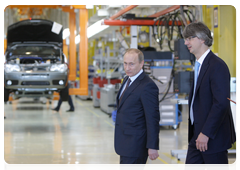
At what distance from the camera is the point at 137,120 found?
2.62m

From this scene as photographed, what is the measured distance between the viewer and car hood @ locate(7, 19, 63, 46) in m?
8.62

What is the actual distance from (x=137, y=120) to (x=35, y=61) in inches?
252

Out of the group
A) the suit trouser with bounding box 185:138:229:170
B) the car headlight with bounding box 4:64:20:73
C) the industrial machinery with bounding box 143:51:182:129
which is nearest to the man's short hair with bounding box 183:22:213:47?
the suit trouser with bounding box 185:138:229:170

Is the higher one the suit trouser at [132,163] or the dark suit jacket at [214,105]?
the dark suit jacket at [214,105]

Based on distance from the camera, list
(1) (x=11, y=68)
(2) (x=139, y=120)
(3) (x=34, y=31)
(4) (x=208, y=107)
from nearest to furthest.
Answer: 1. (4) (x=208, y=107)
2. (2) (x=139, y=120)
3. (1) (x=11, y=68)
4. (3) (x=34, y=31)

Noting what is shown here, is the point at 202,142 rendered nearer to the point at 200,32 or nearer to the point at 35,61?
the point at 200,32

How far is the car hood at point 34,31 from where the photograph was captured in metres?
8.62

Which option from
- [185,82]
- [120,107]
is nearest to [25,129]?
[185,82]

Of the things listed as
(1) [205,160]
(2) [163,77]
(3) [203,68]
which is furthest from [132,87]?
(2) [163,77]

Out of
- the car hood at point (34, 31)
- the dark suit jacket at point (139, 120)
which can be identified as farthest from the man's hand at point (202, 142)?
the car hood at point (34, 31)

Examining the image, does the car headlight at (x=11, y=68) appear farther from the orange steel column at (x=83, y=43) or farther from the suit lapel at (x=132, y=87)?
the suit lapel at (x=132, y=87)

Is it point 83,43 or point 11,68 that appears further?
point 83,43

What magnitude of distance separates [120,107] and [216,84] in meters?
0.79

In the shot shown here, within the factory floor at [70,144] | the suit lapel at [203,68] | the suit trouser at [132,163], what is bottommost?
the factory floor at [70,144]
